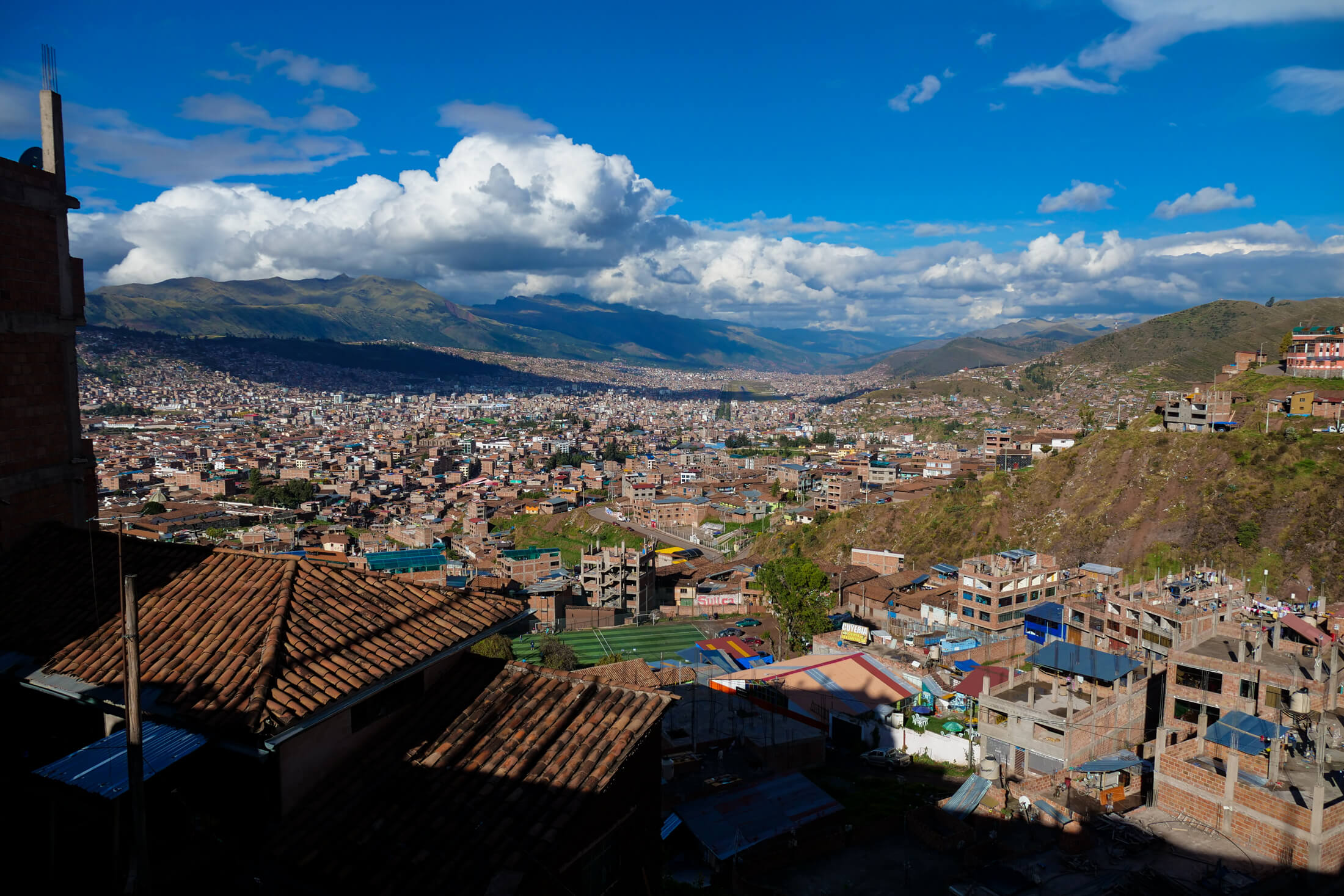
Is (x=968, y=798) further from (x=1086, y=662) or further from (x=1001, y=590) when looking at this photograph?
(x=1001, y=590)

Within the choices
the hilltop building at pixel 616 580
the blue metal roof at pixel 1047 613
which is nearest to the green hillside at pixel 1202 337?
the blue metal roof at pixel 1047 613

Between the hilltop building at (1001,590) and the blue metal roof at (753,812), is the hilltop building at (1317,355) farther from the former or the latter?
the blue metal roof at (753,812)

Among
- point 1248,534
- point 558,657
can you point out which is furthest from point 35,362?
point 1248,534

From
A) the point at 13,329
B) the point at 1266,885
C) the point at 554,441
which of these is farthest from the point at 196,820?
the point at 554,441

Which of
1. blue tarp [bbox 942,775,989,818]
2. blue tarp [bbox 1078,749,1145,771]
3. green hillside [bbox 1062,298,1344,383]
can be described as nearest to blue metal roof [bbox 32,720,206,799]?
blue tarp [bbox 942,775,989,818]

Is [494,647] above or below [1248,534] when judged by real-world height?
below

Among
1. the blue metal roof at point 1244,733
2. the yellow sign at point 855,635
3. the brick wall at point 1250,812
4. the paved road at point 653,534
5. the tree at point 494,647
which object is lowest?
the paved road at point 653,534

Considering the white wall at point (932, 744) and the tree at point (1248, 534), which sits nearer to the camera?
the white wall at point (932, 744)
